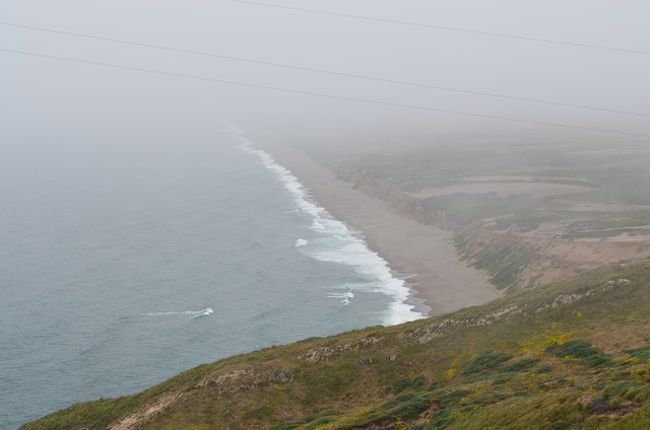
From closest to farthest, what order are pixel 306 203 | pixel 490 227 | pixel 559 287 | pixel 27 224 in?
pixel 559 287
pixel 490 227
pixel 27 224
pixel 306 203

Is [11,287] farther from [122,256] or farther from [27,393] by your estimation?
[27,393]

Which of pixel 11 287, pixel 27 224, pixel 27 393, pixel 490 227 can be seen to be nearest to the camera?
pixel 27 393

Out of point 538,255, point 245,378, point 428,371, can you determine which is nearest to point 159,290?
point 538,255

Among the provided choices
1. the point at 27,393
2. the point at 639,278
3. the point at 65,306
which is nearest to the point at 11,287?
the point at 65,306

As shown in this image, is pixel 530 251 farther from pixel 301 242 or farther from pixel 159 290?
pixel 159 290

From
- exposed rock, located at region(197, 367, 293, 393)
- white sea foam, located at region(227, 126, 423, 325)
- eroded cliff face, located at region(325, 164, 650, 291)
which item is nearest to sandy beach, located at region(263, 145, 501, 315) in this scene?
white sea foam, located at region(227, 126, 423, 325)

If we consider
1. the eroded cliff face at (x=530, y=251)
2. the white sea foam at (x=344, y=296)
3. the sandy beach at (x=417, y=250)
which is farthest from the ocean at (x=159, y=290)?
the eroded cliff face at (x=530, y=251)
